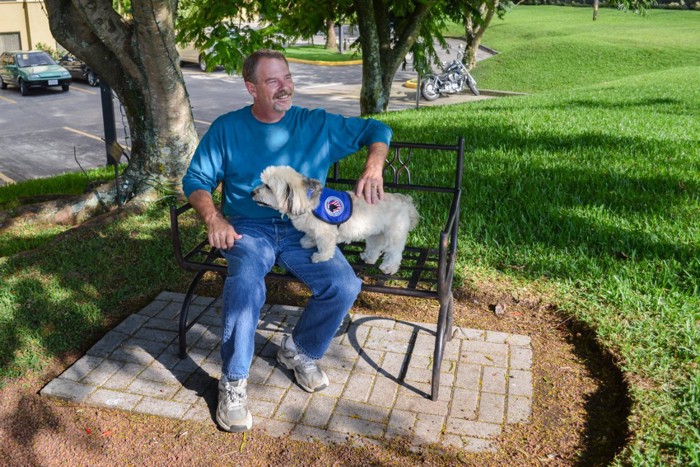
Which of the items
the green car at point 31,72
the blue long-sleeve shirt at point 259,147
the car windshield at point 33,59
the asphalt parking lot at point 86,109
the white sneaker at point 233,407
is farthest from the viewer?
the car windshield at point 33,59

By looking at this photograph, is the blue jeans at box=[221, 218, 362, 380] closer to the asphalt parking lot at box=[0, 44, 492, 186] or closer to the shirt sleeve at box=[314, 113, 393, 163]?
the shirt sleeve at box=[314, 113, 393, 163]

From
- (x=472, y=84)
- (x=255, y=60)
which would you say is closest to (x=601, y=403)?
(x=255, y=60)

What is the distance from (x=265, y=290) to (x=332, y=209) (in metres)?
0.53

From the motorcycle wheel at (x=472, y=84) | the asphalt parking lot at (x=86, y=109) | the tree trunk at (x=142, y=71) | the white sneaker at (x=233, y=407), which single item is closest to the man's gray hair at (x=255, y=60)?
the white sneaker at (x=233, y=407)

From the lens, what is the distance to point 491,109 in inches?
460

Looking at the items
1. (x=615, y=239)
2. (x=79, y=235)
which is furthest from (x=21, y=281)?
(x=615, y=239)

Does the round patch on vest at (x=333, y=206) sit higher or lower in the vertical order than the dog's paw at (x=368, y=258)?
higher

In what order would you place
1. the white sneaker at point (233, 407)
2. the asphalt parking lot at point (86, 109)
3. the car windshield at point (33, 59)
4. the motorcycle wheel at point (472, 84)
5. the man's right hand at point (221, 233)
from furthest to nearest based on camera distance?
the car windshield at point (33, 59), the motorcycle wheel at point (472, 84), the asphalt parking lot at point (86, 109), the man's right hand at point (221, 233), the white sneaker at point (233, 407)

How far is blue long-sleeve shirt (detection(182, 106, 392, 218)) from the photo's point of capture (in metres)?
3.73

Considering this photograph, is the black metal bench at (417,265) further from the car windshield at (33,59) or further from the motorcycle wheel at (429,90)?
the car windshield at (33,59)

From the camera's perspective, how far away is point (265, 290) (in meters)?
3.53

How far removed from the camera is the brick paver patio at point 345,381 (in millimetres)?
3373

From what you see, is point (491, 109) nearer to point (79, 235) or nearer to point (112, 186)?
point (112, 186)

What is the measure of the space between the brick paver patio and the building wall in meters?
31.2
